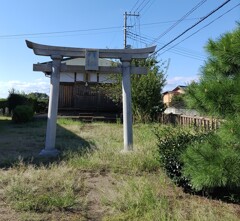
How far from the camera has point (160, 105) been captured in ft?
64.5

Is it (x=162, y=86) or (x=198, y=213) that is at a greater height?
(x=162, y=86)

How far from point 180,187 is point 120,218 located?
170 cm

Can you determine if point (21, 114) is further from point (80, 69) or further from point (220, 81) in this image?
point (220, 81)

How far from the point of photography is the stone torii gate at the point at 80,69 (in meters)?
9.05

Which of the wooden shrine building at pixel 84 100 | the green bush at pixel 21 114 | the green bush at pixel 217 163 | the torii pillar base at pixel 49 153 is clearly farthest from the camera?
the wooden shrine building at pixel 84 100

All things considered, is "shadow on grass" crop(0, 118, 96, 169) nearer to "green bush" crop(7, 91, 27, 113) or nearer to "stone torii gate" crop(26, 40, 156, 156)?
"stone torii gate" crop(26, 40, 156, 156)

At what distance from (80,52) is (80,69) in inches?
19.6

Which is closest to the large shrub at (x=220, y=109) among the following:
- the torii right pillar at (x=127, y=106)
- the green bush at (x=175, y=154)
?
the green bush at (x=175, y=154)

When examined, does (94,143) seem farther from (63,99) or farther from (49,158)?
(63,99)

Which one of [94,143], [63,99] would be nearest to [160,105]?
[63,99]

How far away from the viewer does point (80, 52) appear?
9.48 meters

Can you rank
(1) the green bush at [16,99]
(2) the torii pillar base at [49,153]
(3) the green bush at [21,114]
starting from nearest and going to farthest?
(2) the torii pillar base at [49,153] < (3) the green bush at [21,114] < (1) the green bush at [16,99]

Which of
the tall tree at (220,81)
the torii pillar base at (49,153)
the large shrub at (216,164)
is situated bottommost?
the torii pillar base at (49,153)

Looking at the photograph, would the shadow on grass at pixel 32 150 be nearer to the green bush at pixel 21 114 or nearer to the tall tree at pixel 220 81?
the tall tree at pixel 220 81
